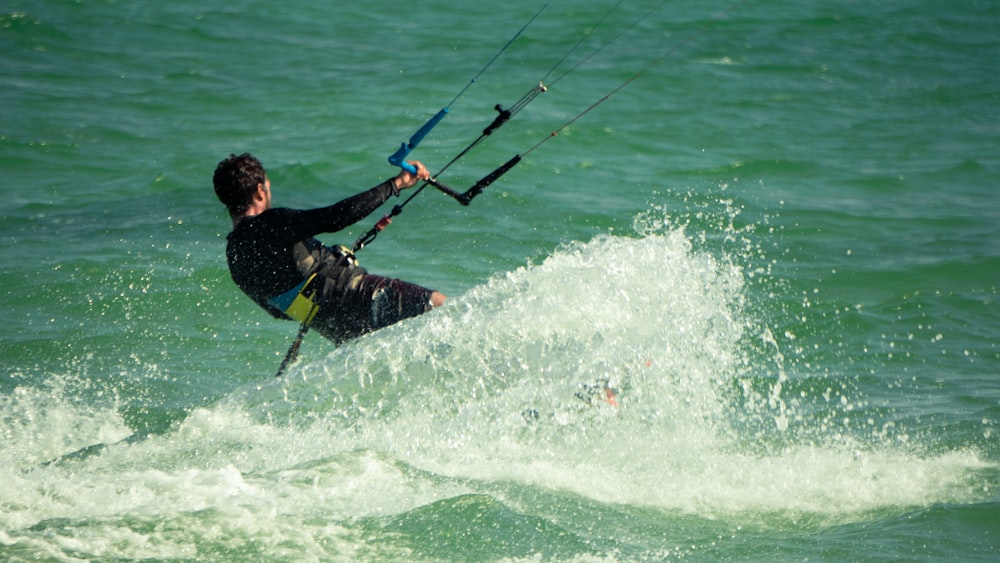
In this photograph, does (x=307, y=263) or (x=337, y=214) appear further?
(x=307, y=263)

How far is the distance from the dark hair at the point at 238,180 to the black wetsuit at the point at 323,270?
12cm

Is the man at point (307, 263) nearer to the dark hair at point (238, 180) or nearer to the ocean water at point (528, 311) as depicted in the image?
the dark hair at point (238, 180)

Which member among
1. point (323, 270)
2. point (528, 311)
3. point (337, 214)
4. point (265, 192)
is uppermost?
point (265, 192)

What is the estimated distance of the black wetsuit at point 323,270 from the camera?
5.35m

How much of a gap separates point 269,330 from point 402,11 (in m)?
11.9

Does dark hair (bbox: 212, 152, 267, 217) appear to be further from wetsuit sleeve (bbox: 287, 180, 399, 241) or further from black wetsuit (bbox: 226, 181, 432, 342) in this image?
wetsuit sleeve (bbox: 287, 180, 399, 241)

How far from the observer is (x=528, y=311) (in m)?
5.64

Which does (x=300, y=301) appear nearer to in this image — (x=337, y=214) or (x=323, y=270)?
(x=323, y=270)

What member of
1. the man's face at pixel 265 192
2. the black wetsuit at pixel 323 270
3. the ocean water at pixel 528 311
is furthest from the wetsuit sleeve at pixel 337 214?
the ocean water at pixel 528 311

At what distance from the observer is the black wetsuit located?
5.35m

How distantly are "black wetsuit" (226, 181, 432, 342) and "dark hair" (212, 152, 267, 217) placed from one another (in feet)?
0.38

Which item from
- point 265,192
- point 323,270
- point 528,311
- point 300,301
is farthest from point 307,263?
point 528,311

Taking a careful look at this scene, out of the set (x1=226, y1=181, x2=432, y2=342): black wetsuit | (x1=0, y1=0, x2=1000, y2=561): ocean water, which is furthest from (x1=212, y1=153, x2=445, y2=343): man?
(x1=0, y1=0, x2=1000, y2=561): ocean water

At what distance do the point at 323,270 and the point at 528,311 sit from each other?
110 cm
